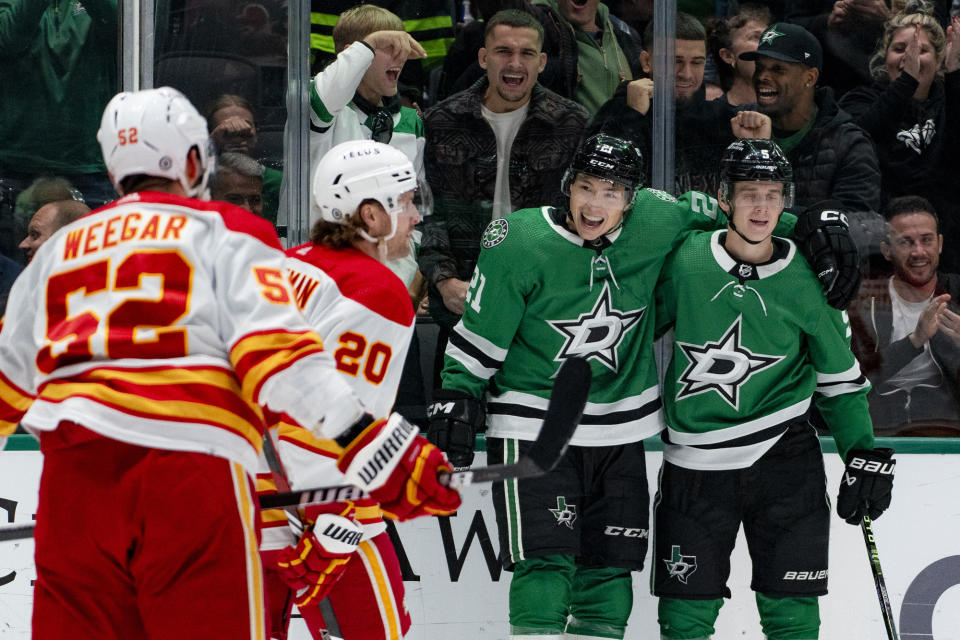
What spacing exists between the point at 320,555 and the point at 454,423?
658 mm

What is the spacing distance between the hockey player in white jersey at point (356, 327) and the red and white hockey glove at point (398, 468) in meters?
0.38

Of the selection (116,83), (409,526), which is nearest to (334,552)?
(409,526)

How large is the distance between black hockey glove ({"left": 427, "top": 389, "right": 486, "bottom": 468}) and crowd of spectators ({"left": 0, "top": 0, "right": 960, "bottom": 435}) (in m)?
0.55

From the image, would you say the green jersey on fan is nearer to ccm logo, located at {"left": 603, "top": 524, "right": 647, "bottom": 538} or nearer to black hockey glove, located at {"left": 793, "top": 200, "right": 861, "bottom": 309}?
black hockey glove, located at {"left": 793, "top": 200, "right": 861, "bottom": 309}

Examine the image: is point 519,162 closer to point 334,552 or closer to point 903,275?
point 903,275

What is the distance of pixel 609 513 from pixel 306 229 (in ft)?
3.92

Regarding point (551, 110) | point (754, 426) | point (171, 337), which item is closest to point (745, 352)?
point (754, 426)

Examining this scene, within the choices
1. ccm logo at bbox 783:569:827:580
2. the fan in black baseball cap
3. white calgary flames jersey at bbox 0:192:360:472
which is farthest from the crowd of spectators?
white calgary flames jersey at bbox 0:192:360:472

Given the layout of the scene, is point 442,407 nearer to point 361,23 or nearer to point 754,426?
point 754,426

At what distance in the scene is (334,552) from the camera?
104 inches

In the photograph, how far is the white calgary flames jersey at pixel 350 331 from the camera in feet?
8.52

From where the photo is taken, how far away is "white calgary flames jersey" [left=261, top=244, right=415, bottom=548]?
102 inches

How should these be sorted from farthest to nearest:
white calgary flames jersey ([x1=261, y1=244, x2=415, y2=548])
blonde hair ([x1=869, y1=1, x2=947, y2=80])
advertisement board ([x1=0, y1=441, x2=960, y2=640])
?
blonde hair ([x1=869, y1=1, x2=947, y2=80])
advertisement board ([x1=0, y1=441, x2=960, y2=640])
white calgary flames jersey ([x1=261, y1=244, x2=415, y2=548])

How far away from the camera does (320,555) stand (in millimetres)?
2650
